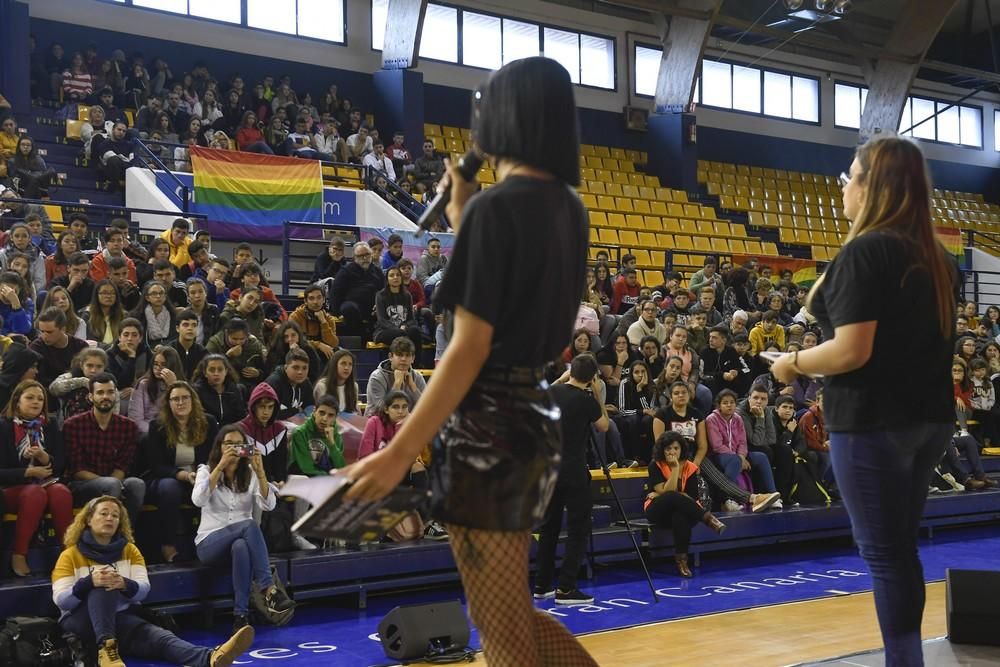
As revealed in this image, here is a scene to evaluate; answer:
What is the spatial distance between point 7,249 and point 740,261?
11.0 meters

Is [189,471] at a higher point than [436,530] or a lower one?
higher

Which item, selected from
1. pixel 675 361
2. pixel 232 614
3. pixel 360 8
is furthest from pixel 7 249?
pixel 360 8

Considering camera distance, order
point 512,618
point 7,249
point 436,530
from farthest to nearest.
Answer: point 7,249 < point 436,530 < point 512,618

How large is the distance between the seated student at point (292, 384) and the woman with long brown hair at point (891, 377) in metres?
5.71

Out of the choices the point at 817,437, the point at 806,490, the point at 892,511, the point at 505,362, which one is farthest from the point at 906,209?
the point at 817,437

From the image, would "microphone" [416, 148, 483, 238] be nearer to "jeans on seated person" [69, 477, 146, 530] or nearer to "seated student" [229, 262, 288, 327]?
"jeans on seated person" [69, 477, 146, 530]

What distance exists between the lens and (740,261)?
669 inches

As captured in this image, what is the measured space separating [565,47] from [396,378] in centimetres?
1398

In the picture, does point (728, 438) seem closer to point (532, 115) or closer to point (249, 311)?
point (249, 311)

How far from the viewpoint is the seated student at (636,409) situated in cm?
975

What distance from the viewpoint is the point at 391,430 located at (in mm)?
7570

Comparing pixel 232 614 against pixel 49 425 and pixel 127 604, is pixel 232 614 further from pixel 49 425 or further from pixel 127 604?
pixel 49 425

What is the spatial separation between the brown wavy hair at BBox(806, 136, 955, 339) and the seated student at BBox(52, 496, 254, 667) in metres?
3.79

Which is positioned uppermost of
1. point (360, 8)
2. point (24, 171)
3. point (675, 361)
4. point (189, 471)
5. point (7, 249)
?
point (360, 8)
